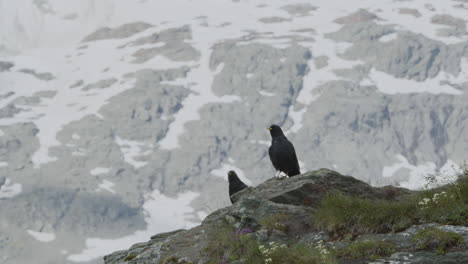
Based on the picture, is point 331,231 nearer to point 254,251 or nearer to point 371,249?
point 371,249

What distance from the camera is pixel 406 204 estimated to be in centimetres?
859

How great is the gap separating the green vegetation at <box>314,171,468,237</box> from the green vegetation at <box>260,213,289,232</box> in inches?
23.7

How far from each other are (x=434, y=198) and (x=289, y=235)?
246cm

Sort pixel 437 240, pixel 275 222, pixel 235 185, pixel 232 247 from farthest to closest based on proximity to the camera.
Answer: pixel 235 185, pixel 275 222, pixel 232 247, pixel 437 240

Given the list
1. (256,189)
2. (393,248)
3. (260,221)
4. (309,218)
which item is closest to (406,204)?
(393,248)

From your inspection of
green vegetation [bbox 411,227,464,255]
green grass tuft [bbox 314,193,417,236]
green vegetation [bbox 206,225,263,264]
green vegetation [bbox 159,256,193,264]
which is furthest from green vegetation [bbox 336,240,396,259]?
green vegetation [bbox 159,256,193,264]

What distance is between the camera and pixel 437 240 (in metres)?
7.44

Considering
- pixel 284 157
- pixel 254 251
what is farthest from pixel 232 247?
pixel 284 157

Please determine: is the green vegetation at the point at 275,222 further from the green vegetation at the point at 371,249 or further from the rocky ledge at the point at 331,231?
the green vegetation at the point at 371,249

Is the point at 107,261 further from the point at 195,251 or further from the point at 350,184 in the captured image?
the point at 350,184

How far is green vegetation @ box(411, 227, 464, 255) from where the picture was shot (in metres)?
7.29

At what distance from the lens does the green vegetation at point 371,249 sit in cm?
772

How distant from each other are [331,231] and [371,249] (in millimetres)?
1132

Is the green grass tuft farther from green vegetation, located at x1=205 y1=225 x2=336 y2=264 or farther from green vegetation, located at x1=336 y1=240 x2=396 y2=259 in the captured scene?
green vegetation, located at x1=205 y1=225 x2=336 y2=264
